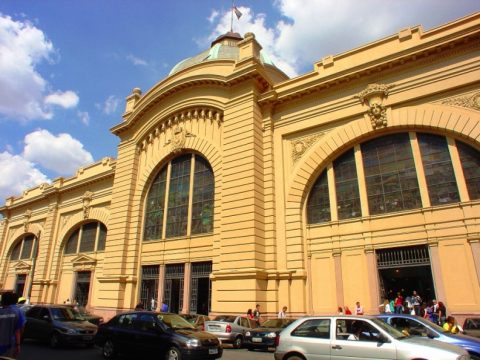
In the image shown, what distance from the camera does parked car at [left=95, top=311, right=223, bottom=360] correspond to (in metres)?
9.74

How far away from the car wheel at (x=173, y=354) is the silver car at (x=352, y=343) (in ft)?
8.81

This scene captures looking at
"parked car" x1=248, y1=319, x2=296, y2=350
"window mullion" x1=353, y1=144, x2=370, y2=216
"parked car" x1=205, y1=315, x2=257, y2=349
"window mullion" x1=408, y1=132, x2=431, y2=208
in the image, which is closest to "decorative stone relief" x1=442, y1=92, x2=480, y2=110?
"window mullion" x1=408, y1=132, x2=431, y2=208

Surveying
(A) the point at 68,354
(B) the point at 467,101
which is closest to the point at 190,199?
(A) the point at 68,354

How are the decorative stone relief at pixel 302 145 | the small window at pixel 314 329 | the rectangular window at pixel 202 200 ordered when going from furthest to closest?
1. the rectangular window at pixel 202 200
2. the decorative stone relief at pixel 302 145
3. the small window at pixel 314 329

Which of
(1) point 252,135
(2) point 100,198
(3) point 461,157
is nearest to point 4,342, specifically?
(1) point 252,135

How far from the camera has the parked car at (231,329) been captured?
14.8 metres

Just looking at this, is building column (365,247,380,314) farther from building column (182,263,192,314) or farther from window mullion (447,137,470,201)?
building column (182,263,192,314)

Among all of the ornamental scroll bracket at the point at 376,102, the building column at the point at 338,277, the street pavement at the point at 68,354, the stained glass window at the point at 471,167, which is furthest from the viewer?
the ornamental scroll bracket at the point at 376,102

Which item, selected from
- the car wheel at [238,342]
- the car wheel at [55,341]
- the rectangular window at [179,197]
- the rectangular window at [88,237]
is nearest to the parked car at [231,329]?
the car wheel at [238,342]

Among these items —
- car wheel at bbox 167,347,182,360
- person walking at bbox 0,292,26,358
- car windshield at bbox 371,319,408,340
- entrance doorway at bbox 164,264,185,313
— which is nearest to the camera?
person walking at bbox 0,292,26,358

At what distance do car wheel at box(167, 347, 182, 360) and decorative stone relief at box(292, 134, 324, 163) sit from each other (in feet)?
42.1

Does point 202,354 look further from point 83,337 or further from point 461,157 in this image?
point 461,157

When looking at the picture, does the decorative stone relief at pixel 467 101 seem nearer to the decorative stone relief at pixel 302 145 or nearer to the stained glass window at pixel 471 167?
the stained glass window at pixel 471 167

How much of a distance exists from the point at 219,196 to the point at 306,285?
6.91 meters
